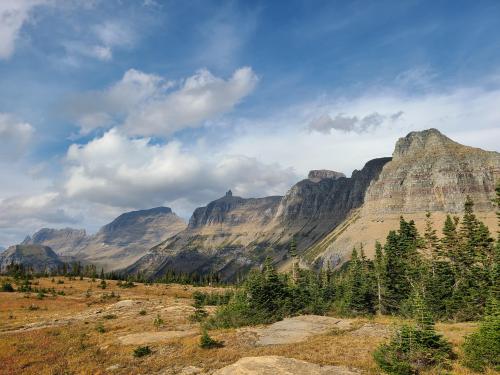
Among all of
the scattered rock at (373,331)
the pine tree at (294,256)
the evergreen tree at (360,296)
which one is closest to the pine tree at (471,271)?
the evergreen tree at (360,296)

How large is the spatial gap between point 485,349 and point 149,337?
28.5 m

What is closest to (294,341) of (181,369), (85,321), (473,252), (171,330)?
(181,369)

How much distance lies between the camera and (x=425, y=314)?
2141cm

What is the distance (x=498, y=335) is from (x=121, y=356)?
25708 mm

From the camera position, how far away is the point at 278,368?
1948 cm

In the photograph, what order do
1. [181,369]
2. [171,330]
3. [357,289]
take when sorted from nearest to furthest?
[181,369], [171,330], [357,289]

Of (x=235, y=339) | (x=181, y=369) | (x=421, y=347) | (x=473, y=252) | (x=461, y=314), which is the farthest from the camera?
(x=473, y=252)

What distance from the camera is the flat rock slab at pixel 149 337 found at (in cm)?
3375

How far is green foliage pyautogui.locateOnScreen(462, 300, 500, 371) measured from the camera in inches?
762

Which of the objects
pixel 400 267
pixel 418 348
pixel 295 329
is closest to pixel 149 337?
pixel 295 329

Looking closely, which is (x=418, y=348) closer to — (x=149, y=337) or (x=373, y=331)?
(x=373, y=331)

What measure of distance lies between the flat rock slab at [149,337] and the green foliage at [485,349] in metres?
24.9

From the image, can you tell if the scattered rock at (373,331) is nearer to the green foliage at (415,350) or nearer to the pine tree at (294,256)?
the green foliage at (415,350)

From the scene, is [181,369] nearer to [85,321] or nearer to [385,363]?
[385,363]
